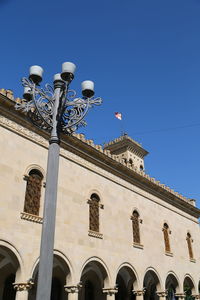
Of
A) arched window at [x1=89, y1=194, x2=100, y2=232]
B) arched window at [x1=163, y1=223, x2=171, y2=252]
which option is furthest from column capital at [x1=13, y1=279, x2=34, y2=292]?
arched window at [x1=163, y1=223, x2=171, y2=252]

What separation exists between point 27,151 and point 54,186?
700 cm

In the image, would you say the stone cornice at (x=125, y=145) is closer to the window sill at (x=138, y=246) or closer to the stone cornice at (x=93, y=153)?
the stone cornice at (x=93, y=153)

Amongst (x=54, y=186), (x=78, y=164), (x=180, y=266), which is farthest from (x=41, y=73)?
(x=180, y=266)

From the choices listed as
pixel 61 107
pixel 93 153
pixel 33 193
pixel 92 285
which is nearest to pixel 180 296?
pixel 92 285

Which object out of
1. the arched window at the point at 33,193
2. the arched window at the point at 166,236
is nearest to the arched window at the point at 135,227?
the arched window at the point at 166,236

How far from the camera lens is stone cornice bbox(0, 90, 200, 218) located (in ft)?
38.6

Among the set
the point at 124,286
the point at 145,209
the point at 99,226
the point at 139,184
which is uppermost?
the point at 139,184

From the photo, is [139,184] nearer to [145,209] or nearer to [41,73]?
[145,209]

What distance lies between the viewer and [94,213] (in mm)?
14555

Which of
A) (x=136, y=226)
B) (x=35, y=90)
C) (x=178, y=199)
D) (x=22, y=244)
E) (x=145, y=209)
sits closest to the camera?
(x=35, y=90)

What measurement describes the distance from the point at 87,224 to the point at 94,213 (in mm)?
832

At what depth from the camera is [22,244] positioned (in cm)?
1091

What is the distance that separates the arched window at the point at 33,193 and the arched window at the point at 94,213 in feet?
10.1

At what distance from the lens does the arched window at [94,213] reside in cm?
1428
